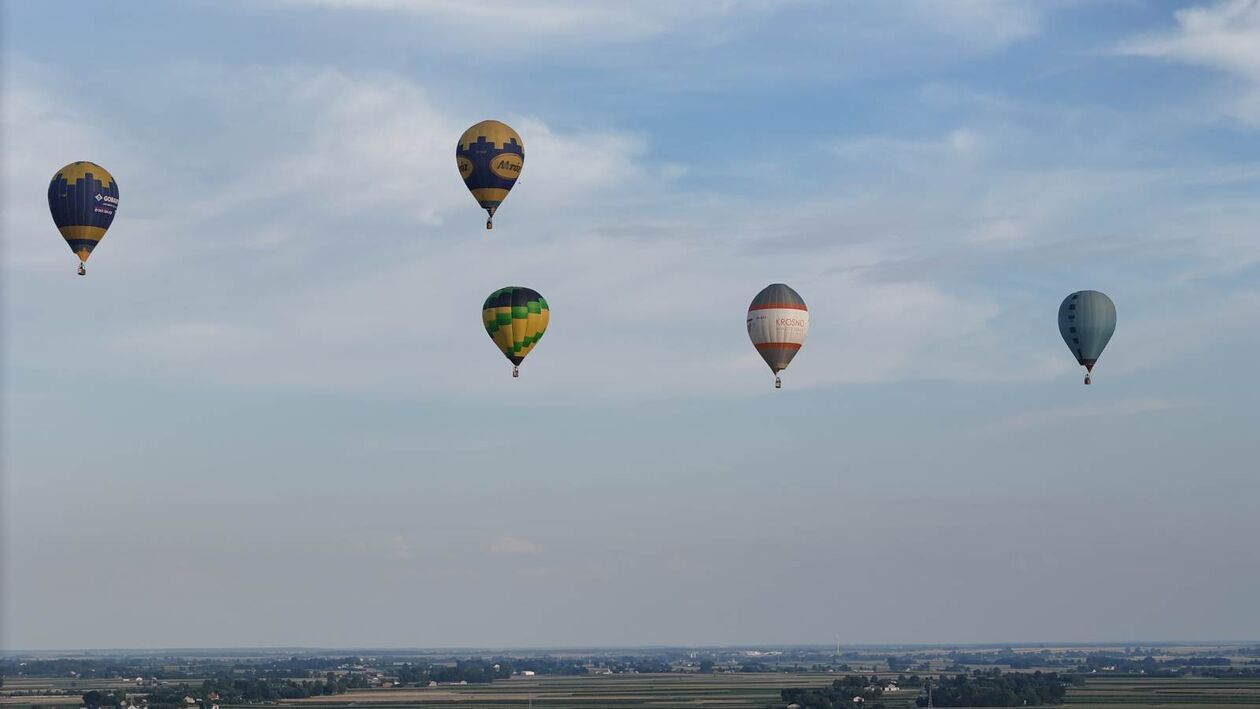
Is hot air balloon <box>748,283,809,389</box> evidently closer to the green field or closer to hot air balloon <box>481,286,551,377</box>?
hot air balloon <box>481,286,551,377</box>

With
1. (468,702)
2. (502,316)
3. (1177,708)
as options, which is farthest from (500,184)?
(468,702)

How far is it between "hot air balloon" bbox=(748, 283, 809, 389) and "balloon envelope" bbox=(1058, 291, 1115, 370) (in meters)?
13.8

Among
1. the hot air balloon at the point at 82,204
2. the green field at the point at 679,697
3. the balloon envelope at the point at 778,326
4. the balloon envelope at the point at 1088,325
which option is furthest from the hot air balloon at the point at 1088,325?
the green field at the point at 679,697

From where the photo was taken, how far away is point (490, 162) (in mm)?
68000

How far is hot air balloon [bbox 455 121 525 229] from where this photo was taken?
2675 inches

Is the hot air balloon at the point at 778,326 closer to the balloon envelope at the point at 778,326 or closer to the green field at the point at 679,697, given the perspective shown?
the balloon envelope at the point at 778,326

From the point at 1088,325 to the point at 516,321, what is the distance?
89.7 ft

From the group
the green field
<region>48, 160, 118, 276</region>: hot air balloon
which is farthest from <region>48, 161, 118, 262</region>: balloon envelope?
the green field

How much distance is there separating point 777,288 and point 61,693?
449 ft

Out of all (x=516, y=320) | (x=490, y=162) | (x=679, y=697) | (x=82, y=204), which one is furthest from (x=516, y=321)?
(x=679, y=697)

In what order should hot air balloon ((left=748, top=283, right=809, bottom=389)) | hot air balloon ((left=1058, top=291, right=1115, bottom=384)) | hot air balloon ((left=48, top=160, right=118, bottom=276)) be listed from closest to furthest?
hot air balloon ((left=48, top=160, right=118, bottom=276)) < hot air balloon ((left=748, top=283, right=809, bottom=389)) < hot air balloon ((left=1058, top=291, right=1115, bottom=384))

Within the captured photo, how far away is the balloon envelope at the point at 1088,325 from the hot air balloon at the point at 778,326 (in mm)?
13821

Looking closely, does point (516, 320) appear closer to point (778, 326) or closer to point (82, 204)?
point (778, 326)

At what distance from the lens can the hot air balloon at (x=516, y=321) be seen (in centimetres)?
7094
